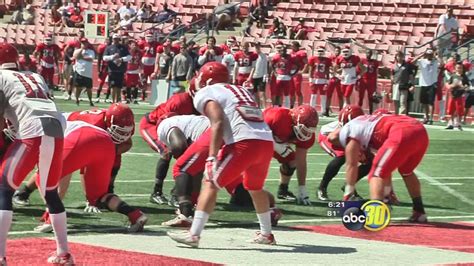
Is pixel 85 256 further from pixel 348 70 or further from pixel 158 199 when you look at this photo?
pixel 348 70

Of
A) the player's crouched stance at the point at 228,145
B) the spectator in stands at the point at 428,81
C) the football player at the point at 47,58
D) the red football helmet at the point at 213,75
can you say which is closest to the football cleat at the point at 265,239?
the player's crouched stance at the point at 228,145

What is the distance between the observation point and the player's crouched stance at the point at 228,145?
891 cm

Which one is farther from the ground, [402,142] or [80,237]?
[402,142]

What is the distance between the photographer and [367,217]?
10.3m

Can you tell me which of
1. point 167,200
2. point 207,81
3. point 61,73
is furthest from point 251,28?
point 207,81

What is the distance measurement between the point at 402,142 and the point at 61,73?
2386cm

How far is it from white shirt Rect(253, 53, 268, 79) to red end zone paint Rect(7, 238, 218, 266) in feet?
61.2

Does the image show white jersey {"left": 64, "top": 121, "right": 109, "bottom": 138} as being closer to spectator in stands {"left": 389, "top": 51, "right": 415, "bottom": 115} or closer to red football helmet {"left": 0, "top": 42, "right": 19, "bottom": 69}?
red football helmet {"left": 0, "top": 42, "right": 19, "bottom": 69}

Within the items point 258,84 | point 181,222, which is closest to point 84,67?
point 258,84

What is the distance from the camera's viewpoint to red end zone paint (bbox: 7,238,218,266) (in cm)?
823

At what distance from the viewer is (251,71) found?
27.4 m

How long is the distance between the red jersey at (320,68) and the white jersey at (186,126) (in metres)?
16.2

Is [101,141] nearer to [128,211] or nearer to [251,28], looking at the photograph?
[128,211]

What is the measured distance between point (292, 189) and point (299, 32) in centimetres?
1990
